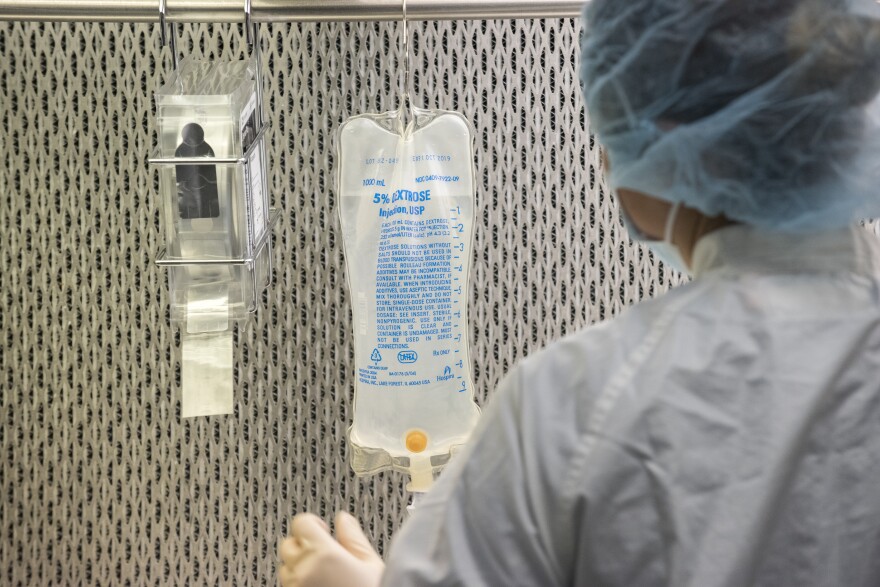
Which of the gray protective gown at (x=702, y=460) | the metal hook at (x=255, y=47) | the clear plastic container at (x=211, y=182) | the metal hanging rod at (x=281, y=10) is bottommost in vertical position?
the gray protective gown at (x=702, y=460)

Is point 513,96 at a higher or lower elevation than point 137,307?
higher

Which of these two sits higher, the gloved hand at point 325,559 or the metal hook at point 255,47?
the metal hook at point 255,47

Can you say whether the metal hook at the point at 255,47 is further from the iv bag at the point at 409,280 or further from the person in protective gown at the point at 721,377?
the person in protective gown at the point at 721,377

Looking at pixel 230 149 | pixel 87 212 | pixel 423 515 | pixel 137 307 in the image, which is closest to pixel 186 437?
pixel 137 307

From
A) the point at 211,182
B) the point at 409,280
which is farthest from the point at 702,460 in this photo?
the point at 211,182

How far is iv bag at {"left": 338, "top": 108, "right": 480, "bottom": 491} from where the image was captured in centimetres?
111

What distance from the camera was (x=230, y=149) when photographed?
104cm

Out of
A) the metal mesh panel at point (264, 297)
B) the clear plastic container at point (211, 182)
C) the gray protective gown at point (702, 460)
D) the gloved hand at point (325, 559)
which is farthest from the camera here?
the metal mesh panel at point (264, 297)

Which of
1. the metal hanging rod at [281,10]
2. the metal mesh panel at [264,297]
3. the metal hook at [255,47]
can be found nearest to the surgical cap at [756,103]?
the metal hanging rod at [281,10]

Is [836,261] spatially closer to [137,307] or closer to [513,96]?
[513,96]

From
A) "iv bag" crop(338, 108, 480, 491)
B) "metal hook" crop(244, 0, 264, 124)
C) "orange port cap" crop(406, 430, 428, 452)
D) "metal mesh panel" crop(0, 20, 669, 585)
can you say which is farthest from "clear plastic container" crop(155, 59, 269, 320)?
"metal mesh panel" crop(0, 20, 669, 585)

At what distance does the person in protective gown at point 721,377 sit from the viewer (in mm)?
664

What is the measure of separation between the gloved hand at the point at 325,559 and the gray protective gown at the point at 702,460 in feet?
0.55

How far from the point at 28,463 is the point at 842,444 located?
1.32m
